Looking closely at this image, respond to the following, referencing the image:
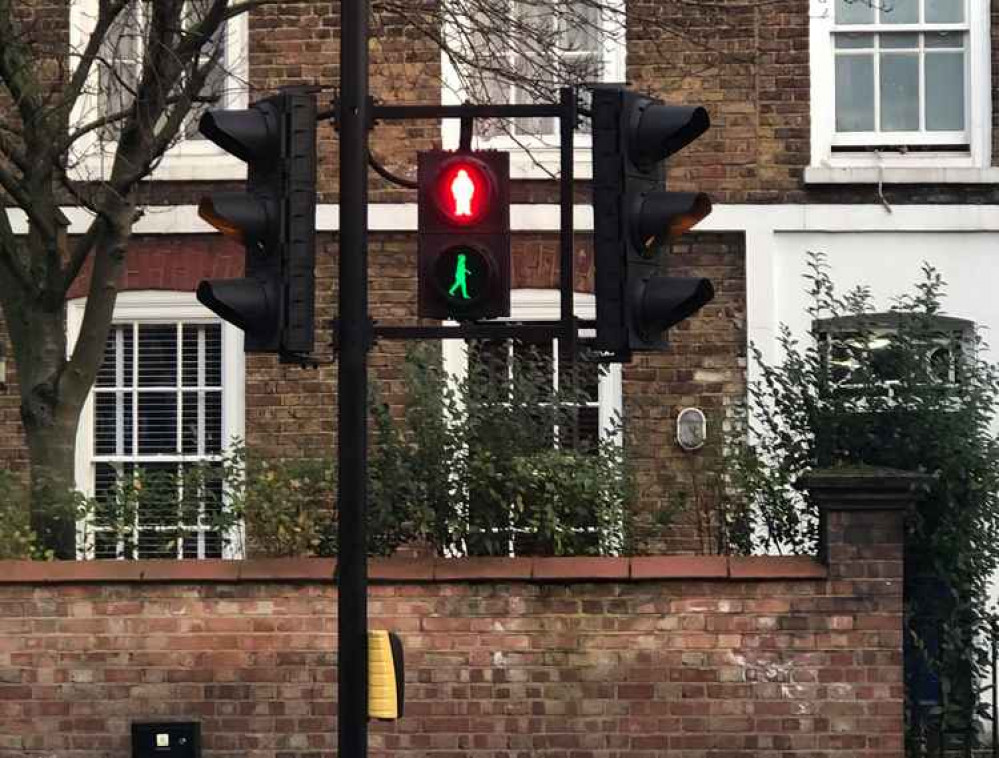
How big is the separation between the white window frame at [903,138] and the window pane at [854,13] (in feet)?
0.23

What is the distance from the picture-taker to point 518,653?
29.7 feet

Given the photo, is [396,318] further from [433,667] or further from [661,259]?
[661,259]

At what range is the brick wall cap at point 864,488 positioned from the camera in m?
8.84

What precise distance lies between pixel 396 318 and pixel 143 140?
343 cm

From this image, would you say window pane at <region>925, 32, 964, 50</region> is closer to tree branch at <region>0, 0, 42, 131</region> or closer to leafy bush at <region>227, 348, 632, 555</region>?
leafy bush at <region>227, 348, 632, 555</region>

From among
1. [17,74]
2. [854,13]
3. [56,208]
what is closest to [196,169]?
[56,208]

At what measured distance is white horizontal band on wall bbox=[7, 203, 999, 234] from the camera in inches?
534

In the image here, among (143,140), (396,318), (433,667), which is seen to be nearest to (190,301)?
(396,318)

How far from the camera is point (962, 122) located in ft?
45.7

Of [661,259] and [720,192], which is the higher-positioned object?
[720,192]

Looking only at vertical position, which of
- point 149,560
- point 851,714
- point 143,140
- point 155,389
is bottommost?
point 851,714

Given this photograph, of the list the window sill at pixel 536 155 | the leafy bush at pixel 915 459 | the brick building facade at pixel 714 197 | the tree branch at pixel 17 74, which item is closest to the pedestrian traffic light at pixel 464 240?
the leafy bush at pixel 915 459

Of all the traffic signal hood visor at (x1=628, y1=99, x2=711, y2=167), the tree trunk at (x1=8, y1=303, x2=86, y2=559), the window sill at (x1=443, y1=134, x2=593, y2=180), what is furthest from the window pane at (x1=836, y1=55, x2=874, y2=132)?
the traffic signal hood visor at (x1=628, y1=99, x2=711, y2=167)

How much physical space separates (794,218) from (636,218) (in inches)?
279
